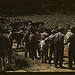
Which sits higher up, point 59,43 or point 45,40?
point 45,40

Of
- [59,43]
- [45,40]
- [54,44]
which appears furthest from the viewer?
[45,40]

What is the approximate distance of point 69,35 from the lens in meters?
7.90

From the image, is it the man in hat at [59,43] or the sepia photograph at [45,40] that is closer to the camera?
the sepia photograph at [45,40]

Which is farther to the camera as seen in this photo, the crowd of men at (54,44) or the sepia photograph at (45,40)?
the crowd of men at (54,44)

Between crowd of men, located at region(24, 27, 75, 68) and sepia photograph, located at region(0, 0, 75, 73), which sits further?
crowd of men, located at region(24, 27, 75, 68)

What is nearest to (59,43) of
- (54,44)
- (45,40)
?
(54,44)

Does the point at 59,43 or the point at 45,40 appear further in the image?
the point at 45,40

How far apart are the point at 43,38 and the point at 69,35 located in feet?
5.79

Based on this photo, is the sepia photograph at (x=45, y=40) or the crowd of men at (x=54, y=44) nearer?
the sepia photograph at (x=45, y=40)

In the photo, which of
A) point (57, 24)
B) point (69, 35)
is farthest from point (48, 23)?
point (69, 35)

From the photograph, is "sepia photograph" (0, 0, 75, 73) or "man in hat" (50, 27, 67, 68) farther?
"man in hat" (50, 27, 67, 68)

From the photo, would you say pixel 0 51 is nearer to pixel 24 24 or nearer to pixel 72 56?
pixel 72 56

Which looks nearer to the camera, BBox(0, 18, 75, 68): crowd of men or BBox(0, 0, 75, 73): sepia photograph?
BBox(0, 0, 75, 73): sepia photograph

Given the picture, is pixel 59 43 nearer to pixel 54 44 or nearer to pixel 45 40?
pixel 54 44
